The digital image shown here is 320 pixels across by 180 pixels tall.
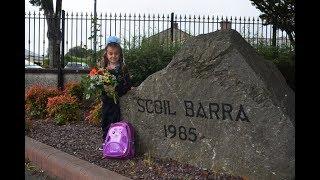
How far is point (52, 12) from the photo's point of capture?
15273 mm

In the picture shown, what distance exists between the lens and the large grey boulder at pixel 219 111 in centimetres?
Answer: 510

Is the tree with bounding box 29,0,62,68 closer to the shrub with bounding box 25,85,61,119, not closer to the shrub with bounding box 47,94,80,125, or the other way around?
the shrub with bounding box 25,85,61,119

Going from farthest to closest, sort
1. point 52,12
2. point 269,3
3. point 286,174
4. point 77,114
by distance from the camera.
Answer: point 52,12, point 269,3, point 77,114, point 286,174

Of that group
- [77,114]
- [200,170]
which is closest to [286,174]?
[200,170]

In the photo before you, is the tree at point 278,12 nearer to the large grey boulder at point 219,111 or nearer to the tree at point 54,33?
the large grey boulder at point 219,111

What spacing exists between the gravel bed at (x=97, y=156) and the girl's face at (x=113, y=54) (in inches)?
44.1

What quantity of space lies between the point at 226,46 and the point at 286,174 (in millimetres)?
1521

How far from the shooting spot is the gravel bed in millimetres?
5367

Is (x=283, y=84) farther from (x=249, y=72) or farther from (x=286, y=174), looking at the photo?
(x=286, y=174)

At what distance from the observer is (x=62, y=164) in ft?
19.1

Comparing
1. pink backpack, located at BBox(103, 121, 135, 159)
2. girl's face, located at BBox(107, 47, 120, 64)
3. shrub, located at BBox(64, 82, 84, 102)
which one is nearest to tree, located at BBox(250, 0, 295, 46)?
shrub, located at BBox(64, 82, 84, 102)

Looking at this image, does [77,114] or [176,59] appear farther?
[77,114]

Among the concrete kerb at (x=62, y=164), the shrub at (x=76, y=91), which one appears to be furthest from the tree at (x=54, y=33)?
the concrete kerb at (x=62, y=164)

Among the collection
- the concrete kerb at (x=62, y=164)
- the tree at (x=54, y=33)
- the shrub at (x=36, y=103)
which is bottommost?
the concrete kerb at (x=62, y=164)
